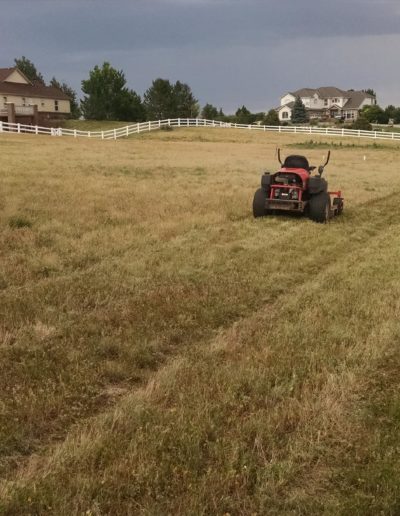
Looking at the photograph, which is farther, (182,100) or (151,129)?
(182,100)

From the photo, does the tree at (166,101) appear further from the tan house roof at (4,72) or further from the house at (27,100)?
the tan house roof at (4,72)

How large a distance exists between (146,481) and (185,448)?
43 cm

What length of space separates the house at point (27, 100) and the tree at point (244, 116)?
31.2 m

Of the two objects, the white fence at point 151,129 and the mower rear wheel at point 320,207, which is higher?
the white fence at point 151,129

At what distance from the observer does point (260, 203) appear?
→ 13359 millimetres

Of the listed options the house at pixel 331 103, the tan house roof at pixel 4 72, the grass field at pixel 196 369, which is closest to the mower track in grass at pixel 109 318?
the grass field at pixel 196 369

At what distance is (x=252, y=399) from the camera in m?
4.72

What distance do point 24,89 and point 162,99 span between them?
21.9 meters

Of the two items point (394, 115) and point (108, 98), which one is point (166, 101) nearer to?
point (108, 98)

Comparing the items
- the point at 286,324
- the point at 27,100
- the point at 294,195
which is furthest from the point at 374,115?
the point at 286,324

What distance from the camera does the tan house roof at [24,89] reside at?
65125 millimetres

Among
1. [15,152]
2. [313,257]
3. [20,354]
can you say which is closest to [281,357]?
[20,354]

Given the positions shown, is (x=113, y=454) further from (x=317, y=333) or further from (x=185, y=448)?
(x=317, y=333)

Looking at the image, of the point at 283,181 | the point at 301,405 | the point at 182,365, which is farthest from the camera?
the point at 283,181
